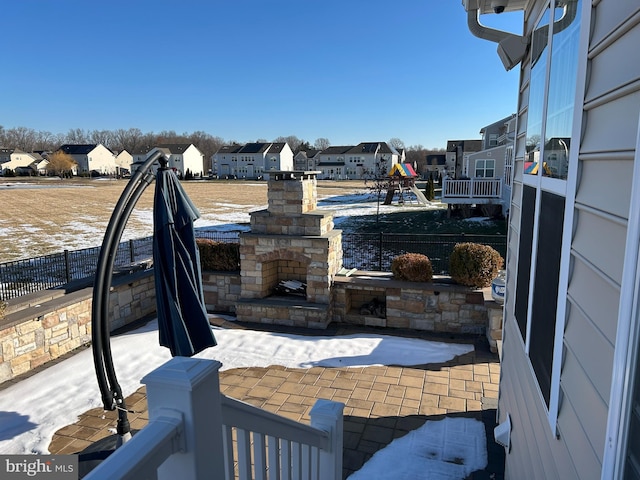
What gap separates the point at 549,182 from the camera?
229cm

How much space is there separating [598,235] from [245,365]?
5.92 meters

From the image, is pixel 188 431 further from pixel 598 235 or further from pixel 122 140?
pixel 122 140

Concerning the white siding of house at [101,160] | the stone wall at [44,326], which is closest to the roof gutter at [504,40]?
the stone wall at [44,326]

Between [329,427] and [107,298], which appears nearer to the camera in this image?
[329,427]

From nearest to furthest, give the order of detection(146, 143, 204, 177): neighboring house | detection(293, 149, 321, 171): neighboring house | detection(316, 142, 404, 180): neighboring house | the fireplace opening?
1. the fireplace opening
2. detection(316, 142, 404, 180): neighboring house
3. detection(146, 143, 204, 177): neighboring house
4. detection(293, 149, 321, 171): neighboring house

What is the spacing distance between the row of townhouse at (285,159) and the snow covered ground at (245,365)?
225 ft

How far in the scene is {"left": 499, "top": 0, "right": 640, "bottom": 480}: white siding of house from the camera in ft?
4.16

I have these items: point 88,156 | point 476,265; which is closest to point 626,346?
point 476,265

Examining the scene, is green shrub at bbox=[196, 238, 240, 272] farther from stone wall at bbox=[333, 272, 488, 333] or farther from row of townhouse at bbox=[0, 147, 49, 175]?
row of townhouse at bbox=[0, 147, 49, 175]

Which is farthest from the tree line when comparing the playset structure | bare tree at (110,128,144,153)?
the playset structure

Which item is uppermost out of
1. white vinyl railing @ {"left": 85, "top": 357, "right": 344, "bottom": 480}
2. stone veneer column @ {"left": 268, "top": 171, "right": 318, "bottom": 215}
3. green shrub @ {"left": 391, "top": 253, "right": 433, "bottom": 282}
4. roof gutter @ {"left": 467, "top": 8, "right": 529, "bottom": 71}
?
roof gutter @ {"left": 467, "top": 8, "right": 529, "bottom": 71}

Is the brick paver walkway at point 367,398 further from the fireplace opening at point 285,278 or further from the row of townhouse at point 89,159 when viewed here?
the row of townhouse at point 89,159

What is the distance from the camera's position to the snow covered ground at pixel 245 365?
4.56 meters

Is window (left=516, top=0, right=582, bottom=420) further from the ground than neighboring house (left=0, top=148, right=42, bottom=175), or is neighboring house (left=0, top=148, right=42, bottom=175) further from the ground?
neighboring house (left=0, top=148, right=42, bottom=175)
